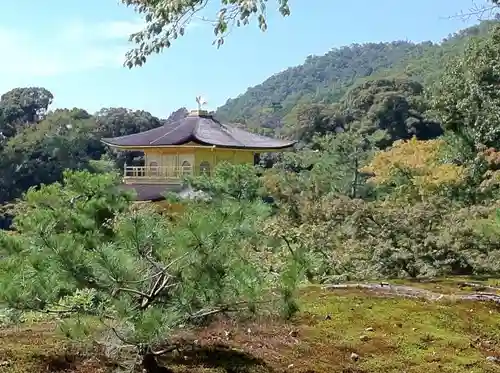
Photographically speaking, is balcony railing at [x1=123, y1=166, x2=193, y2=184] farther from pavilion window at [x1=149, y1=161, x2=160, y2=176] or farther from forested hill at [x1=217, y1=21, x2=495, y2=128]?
forested hill at [x1=217, y1=21, x2=495, y2=128]

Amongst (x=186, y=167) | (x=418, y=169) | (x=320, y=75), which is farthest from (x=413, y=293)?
(x=320, y=75)

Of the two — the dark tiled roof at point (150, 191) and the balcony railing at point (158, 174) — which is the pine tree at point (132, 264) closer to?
the dark tiled roof at point (150, 191)

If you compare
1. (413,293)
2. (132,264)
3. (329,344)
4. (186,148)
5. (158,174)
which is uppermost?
(186,148)

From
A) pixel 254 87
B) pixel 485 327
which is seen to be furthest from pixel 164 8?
pixel 254 87

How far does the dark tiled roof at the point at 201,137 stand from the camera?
17234 millimetres

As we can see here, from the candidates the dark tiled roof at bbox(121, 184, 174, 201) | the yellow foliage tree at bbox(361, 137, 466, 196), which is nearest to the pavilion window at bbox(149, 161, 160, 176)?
the dark tiled roof at bbox(121, 184, 174, 201)

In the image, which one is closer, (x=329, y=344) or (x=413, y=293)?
(x=329, y=344)

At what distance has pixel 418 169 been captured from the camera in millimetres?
17328

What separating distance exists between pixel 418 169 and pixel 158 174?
253 inches

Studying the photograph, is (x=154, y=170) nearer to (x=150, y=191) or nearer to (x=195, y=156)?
(x=150, y=191)

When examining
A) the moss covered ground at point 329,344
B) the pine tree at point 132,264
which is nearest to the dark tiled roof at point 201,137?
the moss covered ground at point 329,344

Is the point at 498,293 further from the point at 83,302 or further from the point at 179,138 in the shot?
the point at 179,138

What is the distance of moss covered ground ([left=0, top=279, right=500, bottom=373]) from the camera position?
Answer: 14.1ft

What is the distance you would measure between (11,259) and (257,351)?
1.79 metres
